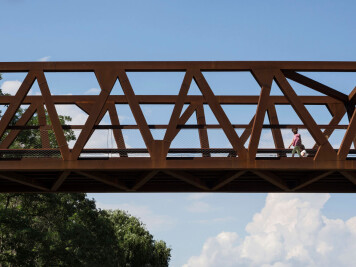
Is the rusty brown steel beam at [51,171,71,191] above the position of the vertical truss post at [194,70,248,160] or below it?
below

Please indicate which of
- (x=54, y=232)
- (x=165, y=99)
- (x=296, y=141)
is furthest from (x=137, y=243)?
(x=296, y=141)

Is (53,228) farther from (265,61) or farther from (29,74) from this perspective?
(265,61)

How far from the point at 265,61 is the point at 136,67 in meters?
3.78

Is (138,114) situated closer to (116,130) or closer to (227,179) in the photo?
(227,179)

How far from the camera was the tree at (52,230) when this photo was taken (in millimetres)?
30891

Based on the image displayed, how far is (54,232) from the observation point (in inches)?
1243

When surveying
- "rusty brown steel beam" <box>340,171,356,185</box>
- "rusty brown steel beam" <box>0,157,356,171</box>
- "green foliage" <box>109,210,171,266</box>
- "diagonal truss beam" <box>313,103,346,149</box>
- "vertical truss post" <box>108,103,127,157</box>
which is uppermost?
"green foliage" <box>109,210,171,266</box>

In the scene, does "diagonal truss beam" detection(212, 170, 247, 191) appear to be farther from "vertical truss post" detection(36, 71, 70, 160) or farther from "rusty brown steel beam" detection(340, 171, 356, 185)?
"vertical truss post" detection(36, 71, 70, 160)

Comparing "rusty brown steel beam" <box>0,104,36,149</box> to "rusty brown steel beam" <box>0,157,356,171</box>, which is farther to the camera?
"rusty brown steel beam" <box>0,104,36,149</box>

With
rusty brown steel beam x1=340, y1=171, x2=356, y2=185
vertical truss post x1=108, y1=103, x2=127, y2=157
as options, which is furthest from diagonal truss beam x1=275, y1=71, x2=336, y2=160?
vertical truss post x1=108, y1=103, x2=127, y2=157

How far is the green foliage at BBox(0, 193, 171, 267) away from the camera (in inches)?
1216

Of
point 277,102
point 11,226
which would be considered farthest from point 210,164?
point 11,226

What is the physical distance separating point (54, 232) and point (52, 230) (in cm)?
271

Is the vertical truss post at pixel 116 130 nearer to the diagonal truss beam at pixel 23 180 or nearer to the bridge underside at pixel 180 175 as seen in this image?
the bridge underside at pixel 180 175
